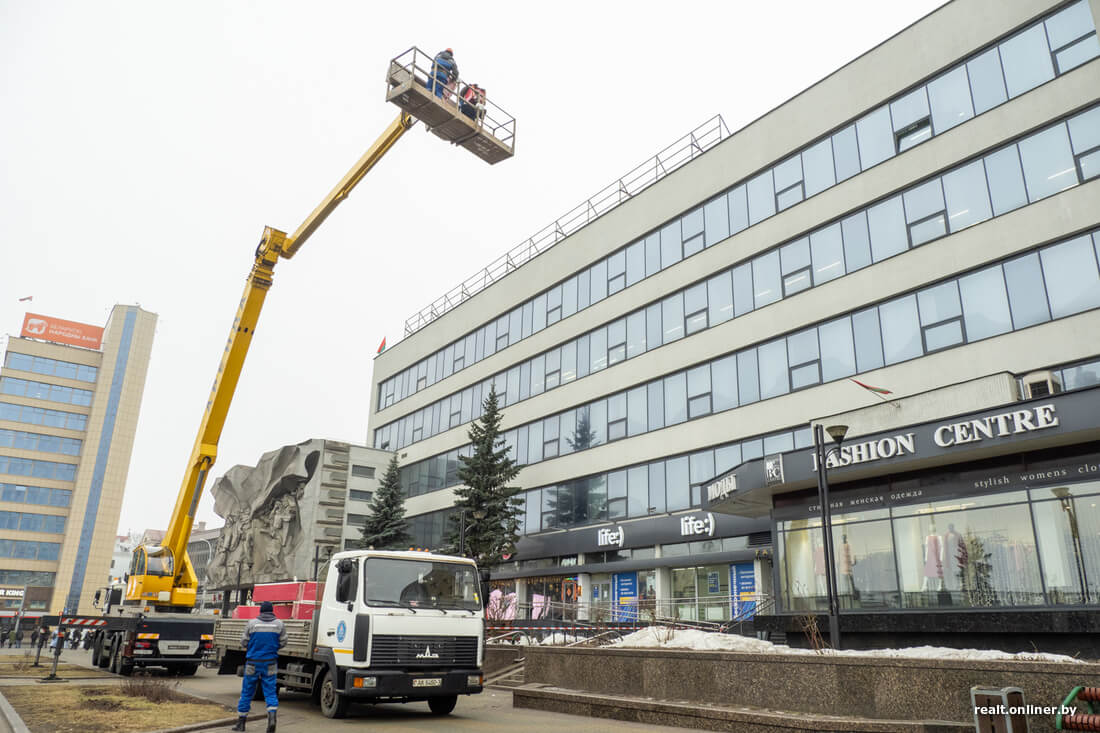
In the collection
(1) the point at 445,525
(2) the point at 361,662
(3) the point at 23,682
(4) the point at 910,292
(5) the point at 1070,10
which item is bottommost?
(3) the point at 23,682

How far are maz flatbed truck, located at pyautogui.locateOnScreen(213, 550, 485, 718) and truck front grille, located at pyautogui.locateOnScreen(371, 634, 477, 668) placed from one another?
1 cm

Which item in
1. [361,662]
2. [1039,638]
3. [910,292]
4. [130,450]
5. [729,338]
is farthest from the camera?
[130,450]

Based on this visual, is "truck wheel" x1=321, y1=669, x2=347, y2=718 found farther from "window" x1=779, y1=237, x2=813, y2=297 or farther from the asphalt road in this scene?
"window" x1=779, y1=237, x2=813, y2=297

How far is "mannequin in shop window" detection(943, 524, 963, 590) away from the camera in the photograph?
1645 centimetres

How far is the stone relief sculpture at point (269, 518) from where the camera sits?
173 feet

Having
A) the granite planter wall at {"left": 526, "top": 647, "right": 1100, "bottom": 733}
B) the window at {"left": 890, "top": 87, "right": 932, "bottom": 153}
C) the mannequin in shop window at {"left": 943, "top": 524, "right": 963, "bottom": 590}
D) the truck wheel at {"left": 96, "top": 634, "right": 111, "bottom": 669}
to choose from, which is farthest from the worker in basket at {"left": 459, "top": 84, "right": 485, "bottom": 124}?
the truck wheel at {"left": 96, "top": 634, "right": 111, "bottom": 669}

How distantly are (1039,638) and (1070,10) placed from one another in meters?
16.8

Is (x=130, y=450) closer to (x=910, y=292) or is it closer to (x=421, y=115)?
(x=421, y=115)

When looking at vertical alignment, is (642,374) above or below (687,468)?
above

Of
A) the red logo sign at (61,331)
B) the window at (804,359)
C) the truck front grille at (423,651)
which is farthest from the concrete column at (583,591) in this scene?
the red logo sign at (61,331)

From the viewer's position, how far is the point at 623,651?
13547mm

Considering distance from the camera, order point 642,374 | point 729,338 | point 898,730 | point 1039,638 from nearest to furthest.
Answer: point 898,730 → point 1039,638 → point 729,338 → point 642,374

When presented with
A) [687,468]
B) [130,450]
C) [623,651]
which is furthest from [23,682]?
[130,450]

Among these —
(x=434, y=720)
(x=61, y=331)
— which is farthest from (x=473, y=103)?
(x=61, y=331)
